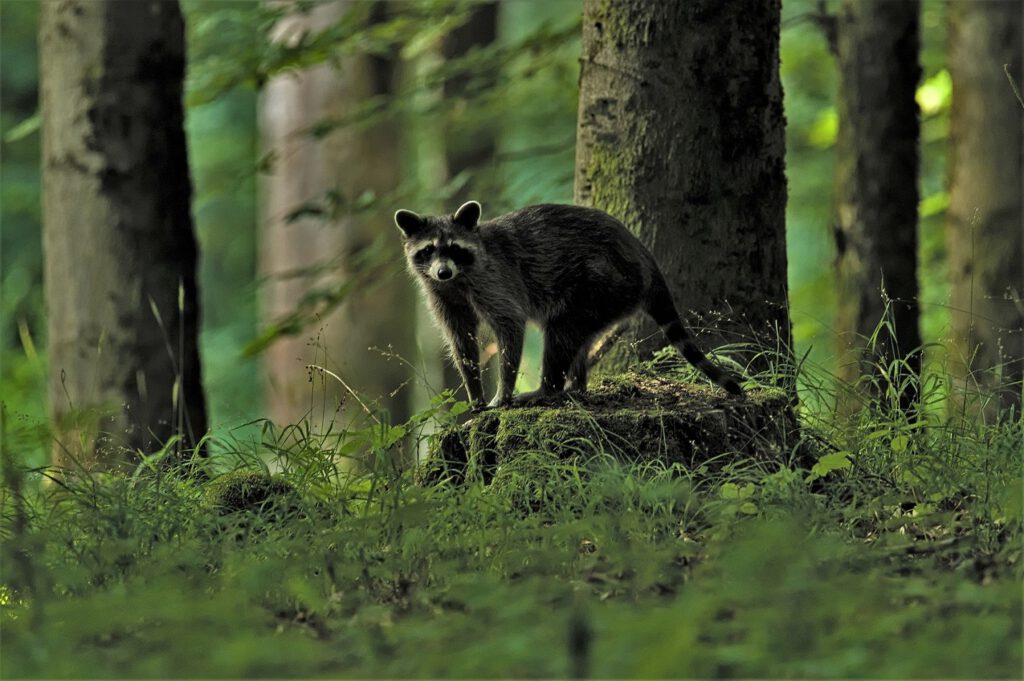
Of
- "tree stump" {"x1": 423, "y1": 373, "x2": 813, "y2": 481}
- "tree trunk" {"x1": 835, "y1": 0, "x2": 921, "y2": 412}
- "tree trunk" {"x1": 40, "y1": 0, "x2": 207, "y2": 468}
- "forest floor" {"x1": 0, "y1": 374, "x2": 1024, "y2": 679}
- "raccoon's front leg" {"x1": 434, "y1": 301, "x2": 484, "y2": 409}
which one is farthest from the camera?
"tree trunk" {"x1": 835, "y1": 0, "x2": 921, "y2": 412}

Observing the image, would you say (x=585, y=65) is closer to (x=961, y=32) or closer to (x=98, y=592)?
(x=98, y=592)

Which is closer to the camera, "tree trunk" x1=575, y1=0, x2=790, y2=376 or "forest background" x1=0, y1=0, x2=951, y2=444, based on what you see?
"tree trunk" x1=575, y1=0, x2=790, y2=376

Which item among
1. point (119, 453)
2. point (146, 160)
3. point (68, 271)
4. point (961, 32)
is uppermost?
point (961, 32)

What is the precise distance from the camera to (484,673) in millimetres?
3137

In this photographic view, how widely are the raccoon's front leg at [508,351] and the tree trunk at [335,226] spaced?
6243 mm

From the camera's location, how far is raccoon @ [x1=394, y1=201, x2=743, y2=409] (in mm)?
6039

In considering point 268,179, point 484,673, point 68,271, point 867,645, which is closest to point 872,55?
point 68,271

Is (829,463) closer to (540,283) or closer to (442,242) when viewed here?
(540,283)

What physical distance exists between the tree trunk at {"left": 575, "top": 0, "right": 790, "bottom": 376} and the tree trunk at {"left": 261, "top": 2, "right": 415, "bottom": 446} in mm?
6392

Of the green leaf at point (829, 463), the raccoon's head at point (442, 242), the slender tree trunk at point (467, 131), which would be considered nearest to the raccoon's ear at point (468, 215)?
the raccoon's head at point (442, 242)

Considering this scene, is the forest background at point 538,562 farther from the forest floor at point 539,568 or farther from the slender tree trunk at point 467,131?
the slender tree trunk at point 467,131

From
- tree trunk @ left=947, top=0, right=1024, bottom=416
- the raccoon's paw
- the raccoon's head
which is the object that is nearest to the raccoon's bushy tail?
the raccoon's paw

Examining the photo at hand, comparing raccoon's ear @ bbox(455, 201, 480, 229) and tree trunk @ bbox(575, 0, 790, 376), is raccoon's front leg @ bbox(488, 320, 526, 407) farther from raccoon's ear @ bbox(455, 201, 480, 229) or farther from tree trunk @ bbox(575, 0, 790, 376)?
tree trunk @ bbox(575, 0, 790, 376)

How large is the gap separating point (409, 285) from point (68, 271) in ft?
20.1
